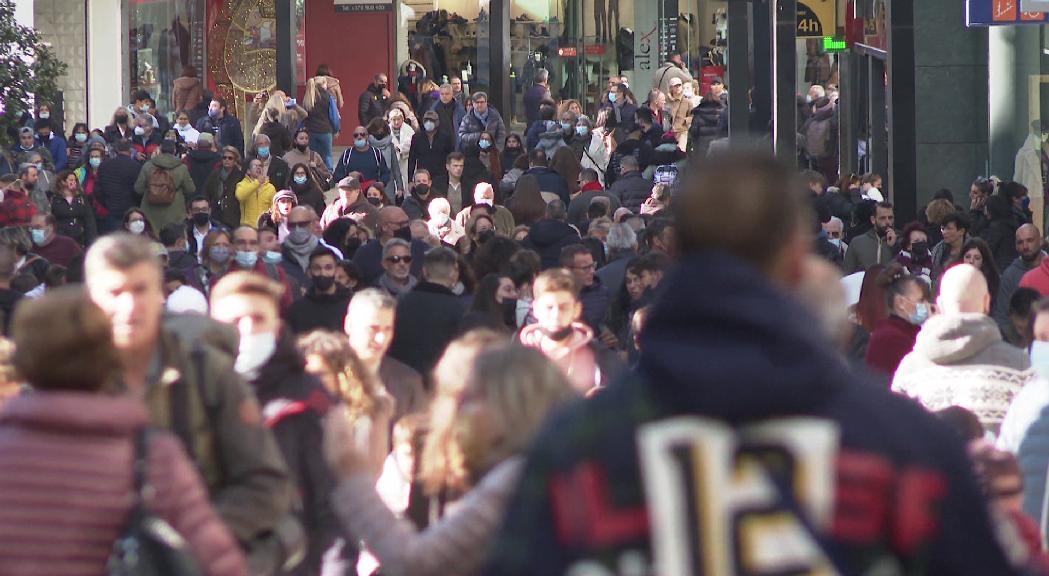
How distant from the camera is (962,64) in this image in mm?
22484

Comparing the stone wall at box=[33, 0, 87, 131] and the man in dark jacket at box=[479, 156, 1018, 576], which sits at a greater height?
the stone wall at box=[33, 0, 87, 131]

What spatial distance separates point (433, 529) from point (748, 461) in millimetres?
1907

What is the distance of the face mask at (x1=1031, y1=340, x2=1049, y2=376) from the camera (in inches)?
298

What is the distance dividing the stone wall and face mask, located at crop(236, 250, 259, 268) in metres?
24.8

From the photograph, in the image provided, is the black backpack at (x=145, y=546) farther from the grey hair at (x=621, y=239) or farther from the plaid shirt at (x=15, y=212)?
the plaid shirt at (x=15, y=212)

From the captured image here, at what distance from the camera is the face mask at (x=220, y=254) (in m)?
13.8

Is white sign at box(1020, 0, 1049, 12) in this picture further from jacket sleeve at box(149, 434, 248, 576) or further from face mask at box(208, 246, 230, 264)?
jacket sleeve at box(149, 434, 248, 576)

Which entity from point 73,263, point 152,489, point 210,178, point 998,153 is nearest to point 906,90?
point 998,153

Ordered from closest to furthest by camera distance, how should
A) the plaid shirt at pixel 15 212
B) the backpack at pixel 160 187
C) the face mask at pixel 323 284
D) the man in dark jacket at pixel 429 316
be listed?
1. the man in dark jacket at pixel 429 316
2. the face mask at pixel 323 284
3. the plaid shirt at pixel 15 212
4. the backpack at pixel 160 187

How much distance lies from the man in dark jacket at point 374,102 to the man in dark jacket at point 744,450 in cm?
2809

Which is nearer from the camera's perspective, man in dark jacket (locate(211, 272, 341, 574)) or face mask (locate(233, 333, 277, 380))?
man in dark jacket (locate(211, 272, 341, 574))

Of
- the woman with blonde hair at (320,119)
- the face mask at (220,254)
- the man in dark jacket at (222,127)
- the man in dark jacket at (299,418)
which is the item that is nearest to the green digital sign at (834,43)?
the woman with blonde hair at (320,119)

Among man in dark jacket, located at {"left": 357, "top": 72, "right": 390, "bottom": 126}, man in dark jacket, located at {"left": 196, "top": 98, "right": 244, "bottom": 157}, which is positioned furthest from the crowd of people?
man in dark jacket, located at {"left": 357, "top": 72, "right": 390, "bottom": 126}

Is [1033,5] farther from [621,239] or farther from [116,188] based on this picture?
[116,188]
